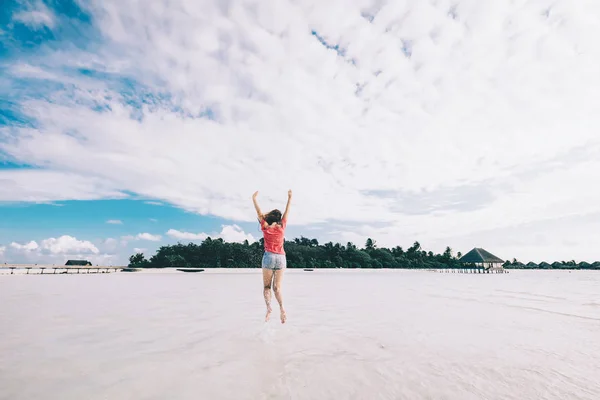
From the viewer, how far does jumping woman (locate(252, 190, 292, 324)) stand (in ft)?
21.7

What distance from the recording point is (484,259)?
2918 inches

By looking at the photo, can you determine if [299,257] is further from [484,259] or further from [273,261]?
[273,261]

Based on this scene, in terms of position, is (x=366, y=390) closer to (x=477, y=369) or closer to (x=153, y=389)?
(x=477, y=369)

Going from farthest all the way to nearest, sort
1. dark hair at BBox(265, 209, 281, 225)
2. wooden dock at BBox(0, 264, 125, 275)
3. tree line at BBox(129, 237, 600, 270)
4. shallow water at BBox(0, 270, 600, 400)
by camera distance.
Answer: tree line at BBox(129, 237, 600, 270), wooden dock at BBox(0, 264, 125, 275), dark hair at BBox(265, 209, 281, 225), shallow water at BBox(0, 270, 600, 400)

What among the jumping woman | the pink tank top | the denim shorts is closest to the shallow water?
the jumping woman

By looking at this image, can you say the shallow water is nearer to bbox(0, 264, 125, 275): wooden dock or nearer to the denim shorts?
the denim shorts

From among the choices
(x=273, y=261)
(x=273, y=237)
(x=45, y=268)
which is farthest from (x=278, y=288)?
(x=45, y=268)

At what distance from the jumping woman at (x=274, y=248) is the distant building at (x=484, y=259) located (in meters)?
81.3

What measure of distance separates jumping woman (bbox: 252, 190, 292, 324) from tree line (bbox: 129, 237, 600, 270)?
61164mm

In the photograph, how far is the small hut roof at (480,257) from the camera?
74.7 meters

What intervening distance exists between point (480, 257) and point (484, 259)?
3.51 ft

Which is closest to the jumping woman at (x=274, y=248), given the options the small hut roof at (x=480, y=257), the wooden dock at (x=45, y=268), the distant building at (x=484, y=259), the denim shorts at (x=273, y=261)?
the denim shorts at (x=273, y=261)

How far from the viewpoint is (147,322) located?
6.79 m

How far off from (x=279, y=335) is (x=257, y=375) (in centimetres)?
209
